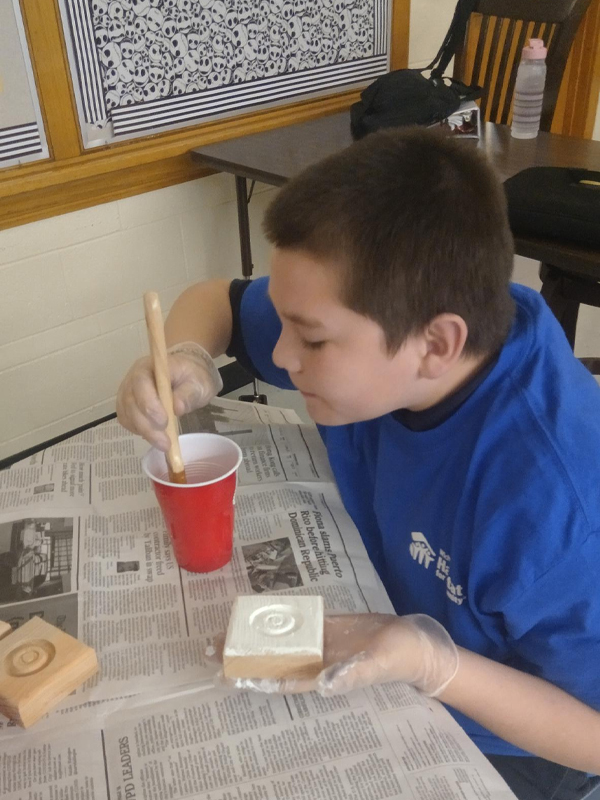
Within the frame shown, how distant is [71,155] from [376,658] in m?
1.36

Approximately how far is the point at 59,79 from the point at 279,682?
136 centimetres

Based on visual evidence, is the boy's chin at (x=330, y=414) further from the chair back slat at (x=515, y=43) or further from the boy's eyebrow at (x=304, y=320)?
the chair back slat at (x=515, y=43)

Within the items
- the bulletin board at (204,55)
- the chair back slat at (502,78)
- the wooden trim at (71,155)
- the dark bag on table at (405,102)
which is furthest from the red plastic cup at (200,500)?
the chair back slat at (502,78)

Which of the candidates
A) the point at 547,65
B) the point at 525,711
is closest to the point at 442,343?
the point at 525,711

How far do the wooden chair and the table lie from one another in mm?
183

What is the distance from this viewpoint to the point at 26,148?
4.94 ft

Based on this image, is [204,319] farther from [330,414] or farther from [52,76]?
[52,76]

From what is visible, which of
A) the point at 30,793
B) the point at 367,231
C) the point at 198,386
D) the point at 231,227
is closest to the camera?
the point at 30,793

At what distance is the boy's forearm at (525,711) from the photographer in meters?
0.64

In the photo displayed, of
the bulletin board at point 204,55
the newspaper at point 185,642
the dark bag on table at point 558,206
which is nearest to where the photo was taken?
the newspaper at point 185,642

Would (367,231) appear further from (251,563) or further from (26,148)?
(26,148)

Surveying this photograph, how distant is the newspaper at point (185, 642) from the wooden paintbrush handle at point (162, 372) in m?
0.11

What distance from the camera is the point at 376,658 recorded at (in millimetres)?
606

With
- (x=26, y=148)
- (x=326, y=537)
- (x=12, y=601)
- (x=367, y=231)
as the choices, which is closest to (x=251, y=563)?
Answer: (x=326, y=537)
